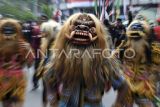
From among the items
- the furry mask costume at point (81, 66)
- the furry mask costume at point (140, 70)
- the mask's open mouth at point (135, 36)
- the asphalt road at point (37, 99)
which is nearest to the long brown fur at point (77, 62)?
the furry mask costume at point (81, 66)

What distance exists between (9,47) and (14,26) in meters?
0.30

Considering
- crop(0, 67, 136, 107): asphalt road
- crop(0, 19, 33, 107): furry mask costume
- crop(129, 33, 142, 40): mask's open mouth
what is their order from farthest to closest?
crop(0, 67, 136, 107): asphalt road
crop(129, 33, 142, 40): mask's open mouth
crop(0, 19, 33, 107): furry mask costume

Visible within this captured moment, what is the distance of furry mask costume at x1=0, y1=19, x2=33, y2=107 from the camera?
5.90 m

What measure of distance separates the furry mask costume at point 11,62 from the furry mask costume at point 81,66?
1.99 metres

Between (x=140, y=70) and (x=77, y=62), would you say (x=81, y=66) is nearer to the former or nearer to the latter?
(x=77, y=62)

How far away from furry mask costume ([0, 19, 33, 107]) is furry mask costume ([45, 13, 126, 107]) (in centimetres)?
199

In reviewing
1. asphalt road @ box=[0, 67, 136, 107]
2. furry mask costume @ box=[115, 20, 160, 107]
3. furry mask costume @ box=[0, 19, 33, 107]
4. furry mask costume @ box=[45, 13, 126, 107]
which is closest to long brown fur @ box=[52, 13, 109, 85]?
furry mask costume @ box=[45, 13, 126, 107]

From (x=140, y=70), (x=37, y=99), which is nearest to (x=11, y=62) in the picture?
(x=140, y=70)

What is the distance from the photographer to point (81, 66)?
3.87m

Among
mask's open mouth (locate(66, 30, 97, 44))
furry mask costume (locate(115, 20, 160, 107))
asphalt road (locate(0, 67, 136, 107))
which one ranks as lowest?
asphalt road (locate(0, 67, 136, 107))

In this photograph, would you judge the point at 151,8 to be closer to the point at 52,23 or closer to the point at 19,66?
the point at 52,23

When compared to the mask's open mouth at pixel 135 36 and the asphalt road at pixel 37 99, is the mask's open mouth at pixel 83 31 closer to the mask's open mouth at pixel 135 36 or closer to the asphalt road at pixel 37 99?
the mask's open mouth at pixel 135 36

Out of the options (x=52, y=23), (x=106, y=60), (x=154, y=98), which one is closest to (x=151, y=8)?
(x=52, y=23)

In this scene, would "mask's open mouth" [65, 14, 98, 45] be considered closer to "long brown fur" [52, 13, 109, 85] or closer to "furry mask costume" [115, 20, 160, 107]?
"long brown fur" [52, 13, 109, 85]
